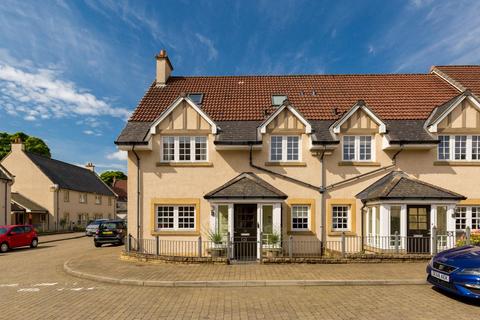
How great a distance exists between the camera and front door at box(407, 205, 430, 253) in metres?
15.0

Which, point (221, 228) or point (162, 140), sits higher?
point (162, 140)

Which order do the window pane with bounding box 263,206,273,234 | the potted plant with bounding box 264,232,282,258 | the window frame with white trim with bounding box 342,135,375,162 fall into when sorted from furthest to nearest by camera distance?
1. the window frame with white trim with bounding box 342,135,375,162
2. the window pane with bounding box 263,206,273,234
3. the potted plant with bounding box 264,232,282,258

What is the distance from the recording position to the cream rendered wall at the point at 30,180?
128 ft

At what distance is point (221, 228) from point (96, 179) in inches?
1807

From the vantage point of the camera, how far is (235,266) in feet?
43.2

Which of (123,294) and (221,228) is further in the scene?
(221,228)

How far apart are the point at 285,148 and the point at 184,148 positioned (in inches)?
198

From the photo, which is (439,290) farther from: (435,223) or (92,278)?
(92,278)

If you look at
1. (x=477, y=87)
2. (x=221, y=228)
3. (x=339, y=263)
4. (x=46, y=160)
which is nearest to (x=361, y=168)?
(x=339, y=263)

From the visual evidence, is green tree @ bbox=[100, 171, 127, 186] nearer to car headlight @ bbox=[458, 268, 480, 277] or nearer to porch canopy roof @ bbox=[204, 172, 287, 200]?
porch canopy roof @ bbox=[204, 172, 287, 200]

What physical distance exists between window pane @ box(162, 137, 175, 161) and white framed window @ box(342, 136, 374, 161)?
27.9 feet

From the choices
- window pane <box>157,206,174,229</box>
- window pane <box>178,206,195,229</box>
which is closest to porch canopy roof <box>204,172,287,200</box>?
window pane <box>178,206,195,229</box>

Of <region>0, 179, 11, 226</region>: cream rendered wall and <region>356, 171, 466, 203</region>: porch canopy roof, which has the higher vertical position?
<region>356, 171, 466, 203</region>: porch canopy roof

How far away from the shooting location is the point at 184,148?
1744cm
